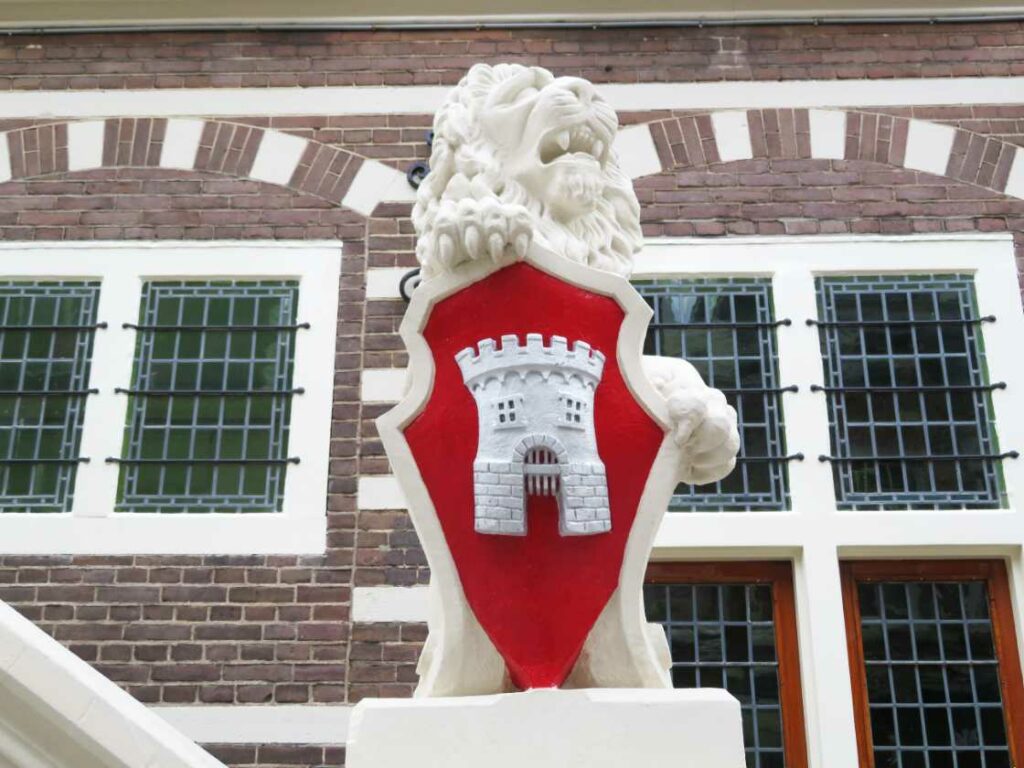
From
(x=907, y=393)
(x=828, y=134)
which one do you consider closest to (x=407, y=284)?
(x=828, y=134)

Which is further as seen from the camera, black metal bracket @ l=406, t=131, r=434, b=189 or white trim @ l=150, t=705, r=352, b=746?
black metal bracket @ l=406, t=131, r=434, b=189

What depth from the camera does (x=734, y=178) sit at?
4887mm

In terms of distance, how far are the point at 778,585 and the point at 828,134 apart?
203 centimetres

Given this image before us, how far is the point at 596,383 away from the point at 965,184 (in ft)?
11.5

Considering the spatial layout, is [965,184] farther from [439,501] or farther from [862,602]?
[439,501]

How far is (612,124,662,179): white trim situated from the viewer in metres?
4.91

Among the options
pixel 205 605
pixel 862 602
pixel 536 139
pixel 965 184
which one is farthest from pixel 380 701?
pixel 965 184

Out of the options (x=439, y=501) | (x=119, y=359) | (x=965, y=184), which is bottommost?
(x=439, y=501)

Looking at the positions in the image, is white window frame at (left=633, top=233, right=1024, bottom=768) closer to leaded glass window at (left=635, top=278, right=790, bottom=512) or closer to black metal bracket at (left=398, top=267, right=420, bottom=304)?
leaded glass window at (left=635, top=278, right=790, bottom=512)

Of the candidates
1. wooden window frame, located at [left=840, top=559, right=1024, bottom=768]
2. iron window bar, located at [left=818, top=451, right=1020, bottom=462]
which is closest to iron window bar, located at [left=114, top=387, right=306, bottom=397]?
iron window bar, located at [left=818, top=451, right=1020, bottom=462]

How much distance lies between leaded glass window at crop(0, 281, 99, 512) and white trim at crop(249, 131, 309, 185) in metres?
0.88

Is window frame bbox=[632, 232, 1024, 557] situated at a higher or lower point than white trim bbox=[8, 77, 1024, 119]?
lower

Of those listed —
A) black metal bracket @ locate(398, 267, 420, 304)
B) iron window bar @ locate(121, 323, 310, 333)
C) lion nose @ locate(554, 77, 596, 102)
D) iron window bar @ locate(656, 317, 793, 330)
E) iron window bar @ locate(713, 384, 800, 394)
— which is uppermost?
black metal bracket @ locate(398, 267, 420, 304)

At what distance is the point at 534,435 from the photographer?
6.26ft
